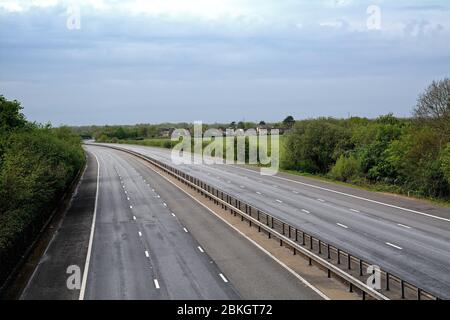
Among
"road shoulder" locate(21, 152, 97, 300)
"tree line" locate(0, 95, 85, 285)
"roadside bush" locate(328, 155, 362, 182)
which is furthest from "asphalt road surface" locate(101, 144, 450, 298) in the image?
"tree line" locate(0, 95, 85, 285)

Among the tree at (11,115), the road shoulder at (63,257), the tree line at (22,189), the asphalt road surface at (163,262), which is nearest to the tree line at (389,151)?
the asphalt road surface at (163,262)

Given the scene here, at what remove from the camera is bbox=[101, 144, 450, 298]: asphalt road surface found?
24406 millimetres

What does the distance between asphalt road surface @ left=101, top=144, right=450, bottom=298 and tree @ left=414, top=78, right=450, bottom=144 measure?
10.0m

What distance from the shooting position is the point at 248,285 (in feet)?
70.7

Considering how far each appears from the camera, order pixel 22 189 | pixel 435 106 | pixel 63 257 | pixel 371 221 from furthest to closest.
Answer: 1. pixel 435 106
2. pixel 371 221
3. pixel 22 189
4. pixel 63 257

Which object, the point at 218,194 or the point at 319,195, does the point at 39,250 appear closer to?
the point at 218,194

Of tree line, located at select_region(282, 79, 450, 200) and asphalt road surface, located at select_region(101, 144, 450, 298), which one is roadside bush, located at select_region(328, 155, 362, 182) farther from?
asphalt road surface, located at select_region(101, 144, 450, 298)

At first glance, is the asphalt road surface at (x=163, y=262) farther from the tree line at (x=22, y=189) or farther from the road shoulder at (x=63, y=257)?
the tree line at (x=22, y=189)

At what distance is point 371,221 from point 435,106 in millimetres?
25077

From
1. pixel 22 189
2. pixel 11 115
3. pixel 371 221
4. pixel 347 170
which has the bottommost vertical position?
pixel 371 221

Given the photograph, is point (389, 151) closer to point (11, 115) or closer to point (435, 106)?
point (435, 106)

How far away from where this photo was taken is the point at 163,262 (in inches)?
1017

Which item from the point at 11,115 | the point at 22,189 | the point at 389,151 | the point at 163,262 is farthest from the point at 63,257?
the point at 389,151
